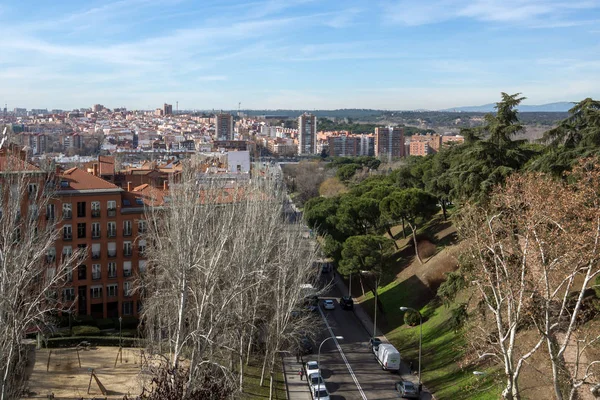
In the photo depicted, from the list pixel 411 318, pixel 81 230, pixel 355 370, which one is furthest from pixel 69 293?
pixel 411 318

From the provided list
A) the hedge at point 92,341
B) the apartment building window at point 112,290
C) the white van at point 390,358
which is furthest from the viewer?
the apartment building window at point 112,290

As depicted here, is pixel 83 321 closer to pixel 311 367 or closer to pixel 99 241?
pixel 99 241

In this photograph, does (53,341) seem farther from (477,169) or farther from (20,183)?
(477,169)

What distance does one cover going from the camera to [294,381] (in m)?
31.3

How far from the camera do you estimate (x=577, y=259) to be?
56.4 feet

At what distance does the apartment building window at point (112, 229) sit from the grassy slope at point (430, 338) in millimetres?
17513

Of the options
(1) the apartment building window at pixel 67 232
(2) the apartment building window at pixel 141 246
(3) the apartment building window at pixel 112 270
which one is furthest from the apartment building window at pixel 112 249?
(1) the apartment building window at pixel 67 232

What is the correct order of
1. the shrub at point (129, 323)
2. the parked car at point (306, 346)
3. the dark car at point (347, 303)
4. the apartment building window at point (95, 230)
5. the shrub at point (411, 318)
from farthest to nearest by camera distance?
the dark car at point (347, 303), the apartment building window at point (95, 230), the shrub at point (129, 323), the shrub at point (411, 318), the parked car at point (306, 346)

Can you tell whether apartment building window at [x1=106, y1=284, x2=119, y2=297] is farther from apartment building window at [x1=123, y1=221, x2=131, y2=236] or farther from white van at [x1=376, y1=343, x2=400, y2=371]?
white van at [x1=376, y1=343, x2=400, y2=371]

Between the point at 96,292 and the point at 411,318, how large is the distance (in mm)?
19629

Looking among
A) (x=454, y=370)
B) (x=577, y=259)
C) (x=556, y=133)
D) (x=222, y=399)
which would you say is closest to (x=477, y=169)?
(x=556, y=133)

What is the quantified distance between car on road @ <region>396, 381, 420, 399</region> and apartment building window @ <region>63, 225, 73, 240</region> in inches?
887

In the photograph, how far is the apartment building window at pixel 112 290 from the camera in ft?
133

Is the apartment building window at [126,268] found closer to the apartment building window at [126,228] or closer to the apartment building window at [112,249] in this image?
the apartment building window at [112,249]
